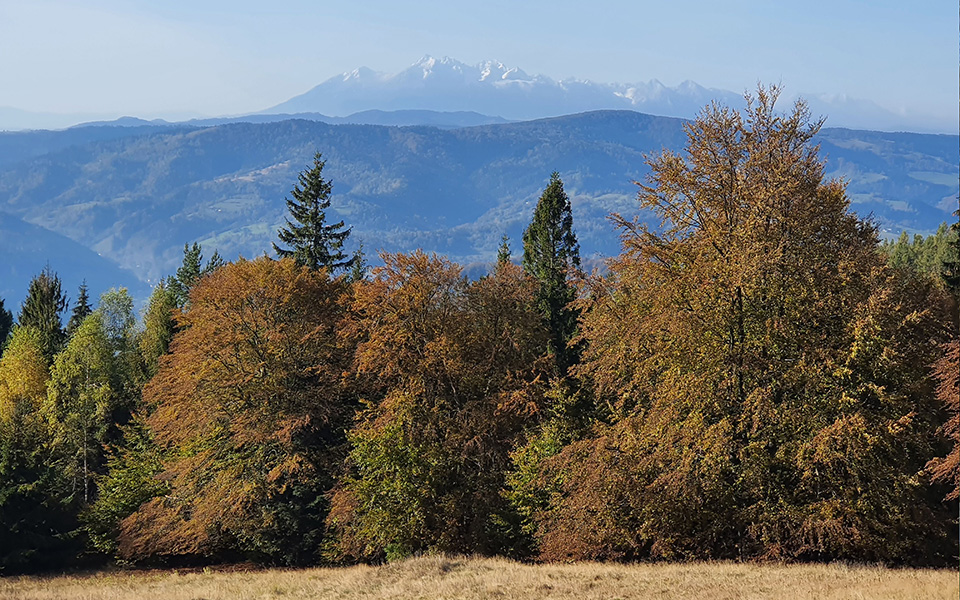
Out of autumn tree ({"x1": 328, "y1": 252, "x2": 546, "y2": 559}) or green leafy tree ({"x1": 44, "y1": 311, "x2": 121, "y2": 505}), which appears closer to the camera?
autumn tree ({"x1": 328, "y1": 252, "x2": 546, "y2": 559})

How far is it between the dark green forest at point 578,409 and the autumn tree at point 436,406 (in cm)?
14

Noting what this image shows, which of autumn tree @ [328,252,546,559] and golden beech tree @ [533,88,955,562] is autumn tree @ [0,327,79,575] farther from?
golden beech tree @ [533,88,955,562]

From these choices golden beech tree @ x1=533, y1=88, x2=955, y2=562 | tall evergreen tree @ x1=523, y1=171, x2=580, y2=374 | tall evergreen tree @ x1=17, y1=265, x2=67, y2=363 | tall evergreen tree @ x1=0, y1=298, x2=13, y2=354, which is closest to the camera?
golden beech tree @ x1=533, y1=88, x2=955, y2=562

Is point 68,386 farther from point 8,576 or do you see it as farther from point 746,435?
point 746,435

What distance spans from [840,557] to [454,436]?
1749 cm

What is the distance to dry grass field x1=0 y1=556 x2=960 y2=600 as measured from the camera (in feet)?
68.2

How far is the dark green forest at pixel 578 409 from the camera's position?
28031mm

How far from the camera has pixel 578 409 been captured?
124 feet

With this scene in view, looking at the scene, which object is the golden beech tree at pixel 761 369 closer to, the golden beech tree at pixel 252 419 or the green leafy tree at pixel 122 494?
the golden beech tree at pixel 252 419

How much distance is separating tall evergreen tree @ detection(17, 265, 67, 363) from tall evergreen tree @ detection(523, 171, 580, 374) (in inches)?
1685

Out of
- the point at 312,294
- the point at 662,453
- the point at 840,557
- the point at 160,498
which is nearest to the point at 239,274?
the point at 312,294

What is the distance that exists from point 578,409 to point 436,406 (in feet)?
23.7

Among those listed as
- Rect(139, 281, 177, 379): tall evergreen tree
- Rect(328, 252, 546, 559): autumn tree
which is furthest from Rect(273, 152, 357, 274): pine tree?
Rect(328, 252, 546, 559): autumn tree

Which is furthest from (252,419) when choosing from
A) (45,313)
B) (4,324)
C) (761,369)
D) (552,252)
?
(4,324)
